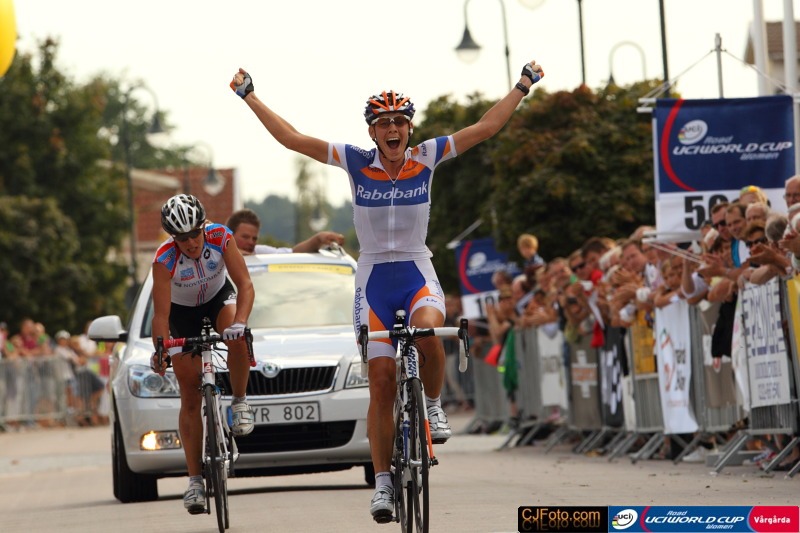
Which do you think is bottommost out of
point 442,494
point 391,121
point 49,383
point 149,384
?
point 49,383

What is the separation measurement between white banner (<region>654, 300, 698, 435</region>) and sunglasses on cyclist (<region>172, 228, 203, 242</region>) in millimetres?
6416

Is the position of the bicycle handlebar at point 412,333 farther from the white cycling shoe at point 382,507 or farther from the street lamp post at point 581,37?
the street lamp post at point 581,37

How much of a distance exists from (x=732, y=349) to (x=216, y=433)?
562 cm

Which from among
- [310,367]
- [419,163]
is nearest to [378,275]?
[419,163]

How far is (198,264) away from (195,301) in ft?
1.12

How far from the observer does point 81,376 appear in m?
40.1

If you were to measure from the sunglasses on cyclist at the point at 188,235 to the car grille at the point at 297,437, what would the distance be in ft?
9.89

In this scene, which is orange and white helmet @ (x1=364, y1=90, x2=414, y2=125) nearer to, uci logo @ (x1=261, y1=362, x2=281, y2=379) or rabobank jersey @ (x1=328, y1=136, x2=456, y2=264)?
rabobank jersey @ (x1=328, y1=136, x2=456, y2=264)

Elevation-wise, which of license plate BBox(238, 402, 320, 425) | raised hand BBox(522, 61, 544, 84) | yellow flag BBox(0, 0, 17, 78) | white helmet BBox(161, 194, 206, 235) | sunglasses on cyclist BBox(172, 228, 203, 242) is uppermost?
yellow flag BBox(0, 0, 17, 78)

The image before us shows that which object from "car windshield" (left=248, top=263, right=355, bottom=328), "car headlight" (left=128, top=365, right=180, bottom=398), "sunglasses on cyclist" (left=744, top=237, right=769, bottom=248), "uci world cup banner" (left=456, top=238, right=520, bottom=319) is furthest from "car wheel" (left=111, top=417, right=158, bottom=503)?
"uci world cup banner" (left=456, top=238, right=520, bottom=319)

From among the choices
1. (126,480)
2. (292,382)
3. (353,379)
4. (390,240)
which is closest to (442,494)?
(353,379)

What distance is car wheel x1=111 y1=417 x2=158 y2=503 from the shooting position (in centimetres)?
1483

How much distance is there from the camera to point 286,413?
1418 cm

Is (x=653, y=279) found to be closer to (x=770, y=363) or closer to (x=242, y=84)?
(x=770, y=363)
